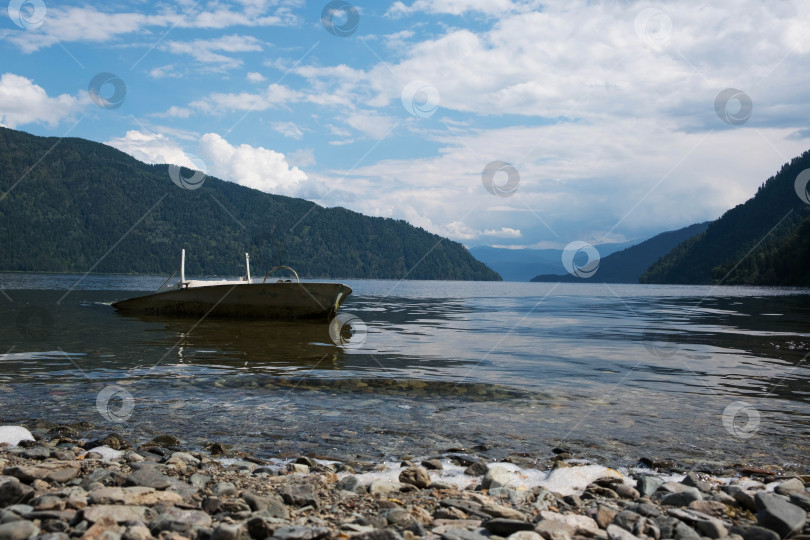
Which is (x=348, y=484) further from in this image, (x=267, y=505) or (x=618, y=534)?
(x=618, y=534)

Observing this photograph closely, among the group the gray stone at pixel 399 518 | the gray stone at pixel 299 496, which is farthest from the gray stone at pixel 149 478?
the gray stone at pixel 399 518

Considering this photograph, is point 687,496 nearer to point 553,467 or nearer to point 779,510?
point 779,510

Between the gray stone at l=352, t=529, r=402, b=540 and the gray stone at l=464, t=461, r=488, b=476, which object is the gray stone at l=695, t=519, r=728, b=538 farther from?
the gray stone at l=352, t=529, r=402, b=540

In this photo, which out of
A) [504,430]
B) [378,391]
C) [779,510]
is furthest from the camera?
[378,391]

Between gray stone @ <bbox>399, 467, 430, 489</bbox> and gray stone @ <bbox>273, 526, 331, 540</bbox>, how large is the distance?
1.81 meters

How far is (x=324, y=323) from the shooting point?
1204 inches

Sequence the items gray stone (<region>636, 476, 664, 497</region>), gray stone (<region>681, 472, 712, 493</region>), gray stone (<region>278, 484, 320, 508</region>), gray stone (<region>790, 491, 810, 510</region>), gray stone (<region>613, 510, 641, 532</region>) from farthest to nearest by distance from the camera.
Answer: gray stone (<region>681, 472, 712, 493</region>) → gray stone (<region>636, 476, 664, 497</region>) → gray stone (<region>790, 491, 810, 510</region>) → gray stone (<region>278, 484, 320, 508</region>) → gray stone (<region>613, 510, 641, 532</region>)

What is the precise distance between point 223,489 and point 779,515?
196 inches

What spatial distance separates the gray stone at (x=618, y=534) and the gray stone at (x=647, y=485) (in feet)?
4.31

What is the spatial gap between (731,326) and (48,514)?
33.5 metres

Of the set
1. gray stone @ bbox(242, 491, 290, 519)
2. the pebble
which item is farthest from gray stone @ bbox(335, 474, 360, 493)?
the pebble

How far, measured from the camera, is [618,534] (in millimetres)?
4660

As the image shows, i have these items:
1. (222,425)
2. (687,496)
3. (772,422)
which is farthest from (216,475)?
(772,422)

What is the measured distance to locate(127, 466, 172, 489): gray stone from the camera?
5.57 m
